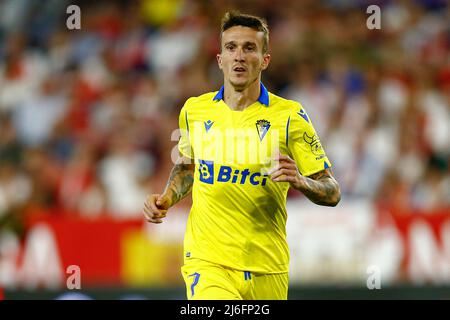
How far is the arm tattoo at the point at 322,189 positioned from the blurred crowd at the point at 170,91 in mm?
5666

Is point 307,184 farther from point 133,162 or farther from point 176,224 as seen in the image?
point 133,162

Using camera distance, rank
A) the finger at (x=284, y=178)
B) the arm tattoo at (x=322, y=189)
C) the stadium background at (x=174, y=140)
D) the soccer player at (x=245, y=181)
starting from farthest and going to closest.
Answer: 1. the stadium background at (x=174, y=140)
2. the soccer player at (x=245, y=181)
3. the arm tattoo at (x=322, y=189)
4. the finger at (x=284, y=178)

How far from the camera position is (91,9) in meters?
15.9

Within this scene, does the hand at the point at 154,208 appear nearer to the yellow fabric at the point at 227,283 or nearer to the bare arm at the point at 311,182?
the yellow fabric at the point at 227,283

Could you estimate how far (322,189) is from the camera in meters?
6.54

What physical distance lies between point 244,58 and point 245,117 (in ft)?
1.32

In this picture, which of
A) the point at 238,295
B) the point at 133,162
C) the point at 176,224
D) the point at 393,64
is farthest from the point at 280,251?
the point at 393,64

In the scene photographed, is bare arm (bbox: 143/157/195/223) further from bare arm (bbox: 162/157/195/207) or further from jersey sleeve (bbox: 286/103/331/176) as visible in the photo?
jersey sleeve (bbox: 286/103/331/176)

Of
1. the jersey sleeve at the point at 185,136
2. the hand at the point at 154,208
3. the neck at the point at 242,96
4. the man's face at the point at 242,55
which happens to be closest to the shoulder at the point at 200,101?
the jersey sleeve at the point at 185,136

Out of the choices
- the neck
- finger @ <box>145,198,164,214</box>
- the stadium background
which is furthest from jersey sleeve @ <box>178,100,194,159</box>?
the stadium background

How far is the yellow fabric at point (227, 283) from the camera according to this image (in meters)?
6.55

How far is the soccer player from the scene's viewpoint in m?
6.70

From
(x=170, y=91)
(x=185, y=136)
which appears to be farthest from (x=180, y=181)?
(x=170, y=91)

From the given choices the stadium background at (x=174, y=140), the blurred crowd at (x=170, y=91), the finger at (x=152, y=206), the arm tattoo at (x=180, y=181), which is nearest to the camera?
the finger at (x=152, y=206)
